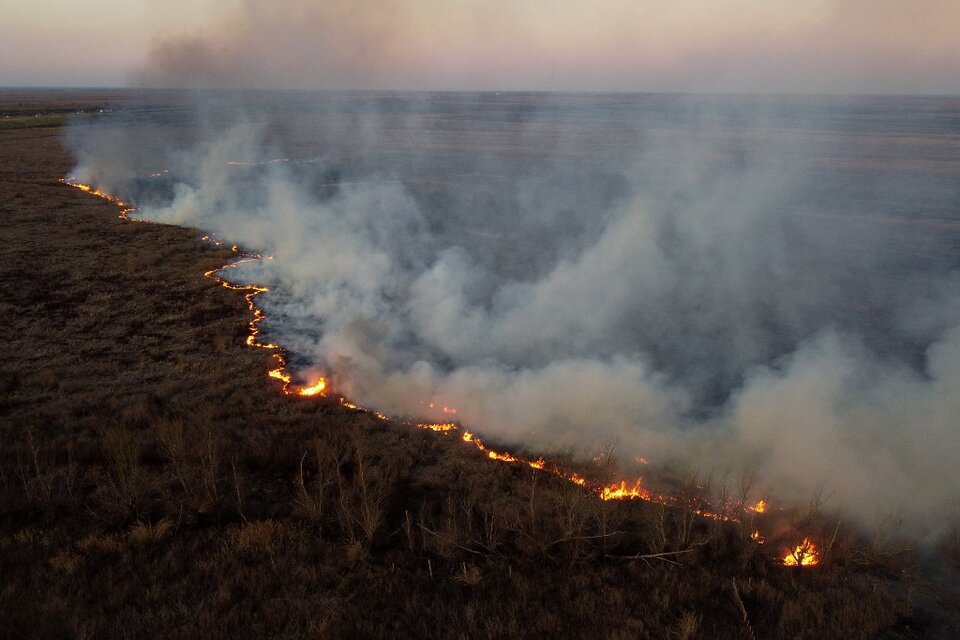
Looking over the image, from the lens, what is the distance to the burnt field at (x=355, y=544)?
5.25m

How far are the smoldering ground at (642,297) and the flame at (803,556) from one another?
4.04 ft

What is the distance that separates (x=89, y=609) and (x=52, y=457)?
3458 millimetres

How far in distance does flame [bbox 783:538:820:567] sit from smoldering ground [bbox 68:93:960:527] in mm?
1233

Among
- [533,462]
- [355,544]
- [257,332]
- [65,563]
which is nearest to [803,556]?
[533,462]

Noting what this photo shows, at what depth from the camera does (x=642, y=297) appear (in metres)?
15.0

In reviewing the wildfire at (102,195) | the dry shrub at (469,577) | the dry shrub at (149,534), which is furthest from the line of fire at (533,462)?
the wildfire at (102,195)

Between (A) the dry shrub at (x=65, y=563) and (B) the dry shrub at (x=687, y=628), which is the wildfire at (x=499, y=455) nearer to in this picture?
(B) the dry shrub at (x=687, y=628)

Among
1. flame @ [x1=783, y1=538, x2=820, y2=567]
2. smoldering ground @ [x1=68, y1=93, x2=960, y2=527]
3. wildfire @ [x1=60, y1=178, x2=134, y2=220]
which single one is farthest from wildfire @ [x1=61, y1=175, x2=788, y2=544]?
wildfire @ [x1=60, y1=178, x2=134, y2=220]

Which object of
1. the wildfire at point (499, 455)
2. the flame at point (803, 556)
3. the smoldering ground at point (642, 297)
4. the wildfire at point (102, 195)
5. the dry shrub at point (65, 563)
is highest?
the wildfire at point (102, 195)

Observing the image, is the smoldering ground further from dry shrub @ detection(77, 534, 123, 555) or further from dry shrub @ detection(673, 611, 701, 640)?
dry shrub @ detection(77, 534, 123, 555)

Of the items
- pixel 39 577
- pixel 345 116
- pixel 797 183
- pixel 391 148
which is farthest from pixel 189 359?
pixel 345 116

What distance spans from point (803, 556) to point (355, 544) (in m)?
5.16

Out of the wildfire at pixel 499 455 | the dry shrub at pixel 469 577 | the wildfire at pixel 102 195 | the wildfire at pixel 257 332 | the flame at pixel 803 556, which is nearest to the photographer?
the dry shrub at pixel 469 577

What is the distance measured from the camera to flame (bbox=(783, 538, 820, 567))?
641cm
